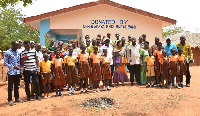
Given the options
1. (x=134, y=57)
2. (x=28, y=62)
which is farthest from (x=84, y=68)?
(x=134, y=57)

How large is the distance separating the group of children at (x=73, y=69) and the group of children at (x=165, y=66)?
5.06ft

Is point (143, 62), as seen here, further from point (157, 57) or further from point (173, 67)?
point (173, 67)

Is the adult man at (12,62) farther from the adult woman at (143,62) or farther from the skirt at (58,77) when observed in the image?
the adult woman at (143,62)

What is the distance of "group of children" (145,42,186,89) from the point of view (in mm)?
6730

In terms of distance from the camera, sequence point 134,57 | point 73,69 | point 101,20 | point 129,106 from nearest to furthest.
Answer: point 129,106, point 73,69, point 134,57, point 101,20

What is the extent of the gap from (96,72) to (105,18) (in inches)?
218

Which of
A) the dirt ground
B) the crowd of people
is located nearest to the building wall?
the crowd of people

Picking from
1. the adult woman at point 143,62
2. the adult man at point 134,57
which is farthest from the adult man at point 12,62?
the adult woman at point 143,62

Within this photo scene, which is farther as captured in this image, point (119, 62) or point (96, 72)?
point (119, 62)

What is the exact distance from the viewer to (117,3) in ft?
36.4

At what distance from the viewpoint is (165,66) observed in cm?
677

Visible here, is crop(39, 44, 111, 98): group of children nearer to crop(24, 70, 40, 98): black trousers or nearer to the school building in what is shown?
crop(24, 70, 40, 98): black trousers

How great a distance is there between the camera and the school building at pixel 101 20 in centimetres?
1093

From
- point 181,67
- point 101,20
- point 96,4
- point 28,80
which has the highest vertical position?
point 96,4
